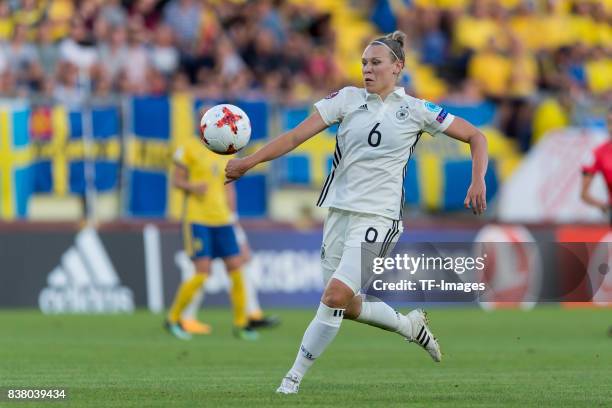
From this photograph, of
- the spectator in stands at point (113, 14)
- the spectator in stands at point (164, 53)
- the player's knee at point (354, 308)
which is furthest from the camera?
the spectator in stands at point (164, 53)

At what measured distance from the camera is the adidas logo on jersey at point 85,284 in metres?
19.8

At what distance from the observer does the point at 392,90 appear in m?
9.93

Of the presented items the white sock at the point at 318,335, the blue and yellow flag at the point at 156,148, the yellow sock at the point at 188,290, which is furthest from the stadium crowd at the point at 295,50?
the white sock at the point at 318,335

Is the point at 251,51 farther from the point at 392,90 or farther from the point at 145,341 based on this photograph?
the point at 392,90

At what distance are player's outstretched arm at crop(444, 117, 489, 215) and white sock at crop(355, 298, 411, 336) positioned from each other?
41.3 inches

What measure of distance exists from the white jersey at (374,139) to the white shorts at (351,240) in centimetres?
7

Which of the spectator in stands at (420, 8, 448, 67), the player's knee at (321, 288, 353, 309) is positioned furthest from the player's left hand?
the spectator in stands at (420, 8, 448, 67)

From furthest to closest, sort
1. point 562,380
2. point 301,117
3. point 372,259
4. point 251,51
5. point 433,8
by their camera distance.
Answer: point 433,8 → point 251,51 → point 301,117 → point 562,380 → point 372,259

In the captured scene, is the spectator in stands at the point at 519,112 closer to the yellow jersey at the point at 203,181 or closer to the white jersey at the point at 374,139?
the yellow jersey at the point at 203,181

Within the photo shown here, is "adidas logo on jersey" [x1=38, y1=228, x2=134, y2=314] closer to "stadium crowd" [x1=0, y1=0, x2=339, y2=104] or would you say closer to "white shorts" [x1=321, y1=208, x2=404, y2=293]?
"stadium crowd" [x1=0, y1=0, x2=339, y2=104]

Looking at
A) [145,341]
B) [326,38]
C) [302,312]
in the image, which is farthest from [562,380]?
[326,38]

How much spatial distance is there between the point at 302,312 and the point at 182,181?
480cm

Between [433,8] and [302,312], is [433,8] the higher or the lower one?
the higher one

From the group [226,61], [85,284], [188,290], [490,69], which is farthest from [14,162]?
[490,69]
